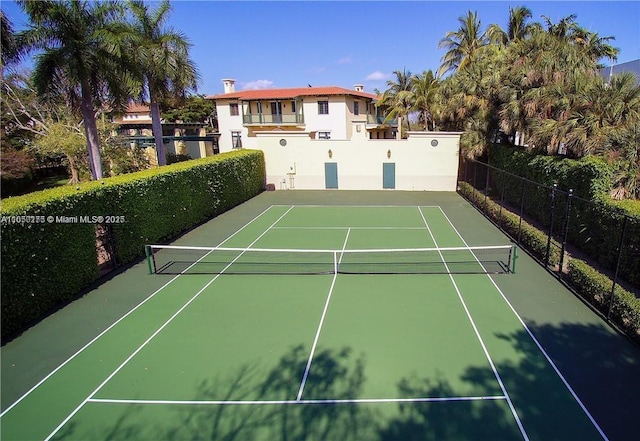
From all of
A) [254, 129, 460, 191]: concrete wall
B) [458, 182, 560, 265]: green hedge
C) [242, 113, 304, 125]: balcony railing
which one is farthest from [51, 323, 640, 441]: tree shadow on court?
[242, 113, 304, 125]: balcony railing

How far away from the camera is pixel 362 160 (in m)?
26.8

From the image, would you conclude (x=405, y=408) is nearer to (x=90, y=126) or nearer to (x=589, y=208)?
(x=589, y=208)

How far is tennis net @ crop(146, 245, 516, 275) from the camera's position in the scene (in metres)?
11.8

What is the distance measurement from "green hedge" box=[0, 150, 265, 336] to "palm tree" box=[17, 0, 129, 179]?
5.04 m

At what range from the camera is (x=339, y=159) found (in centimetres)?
2697

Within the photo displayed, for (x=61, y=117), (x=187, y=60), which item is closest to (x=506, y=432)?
(x=187, y=60)

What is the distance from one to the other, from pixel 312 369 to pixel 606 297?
286 inches

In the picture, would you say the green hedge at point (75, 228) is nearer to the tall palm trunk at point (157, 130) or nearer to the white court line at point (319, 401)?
the white court line at point (319, 401)

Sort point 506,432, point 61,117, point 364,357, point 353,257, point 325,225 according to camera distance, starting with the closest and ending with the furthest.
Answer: point 506,432 → point 364,357 → point 353,257 → point 325,225 → point 61,117

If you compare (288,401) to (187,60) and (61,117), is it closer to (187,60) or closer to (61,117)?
A: (187,60)

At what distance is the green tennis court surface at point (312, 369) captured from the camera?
5.84 metres

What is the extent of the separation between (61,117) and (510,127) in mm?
35197

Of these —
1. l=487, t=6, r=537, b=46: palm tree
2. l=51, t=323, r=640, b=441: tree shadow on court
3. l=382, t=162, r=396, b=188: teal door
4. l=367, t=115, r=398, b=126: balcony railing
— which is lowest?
l=51, t=323, r=640, b=441: tree shadow on court

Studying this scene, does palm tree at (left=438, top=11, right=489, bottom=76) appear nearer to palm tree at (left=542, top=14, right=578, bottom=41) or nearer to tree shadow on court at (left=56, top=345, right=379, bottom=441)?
palm tree at (left=542, top=14, right=578, bottom=41)
